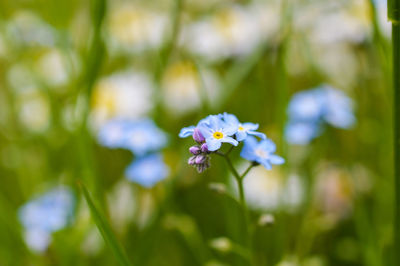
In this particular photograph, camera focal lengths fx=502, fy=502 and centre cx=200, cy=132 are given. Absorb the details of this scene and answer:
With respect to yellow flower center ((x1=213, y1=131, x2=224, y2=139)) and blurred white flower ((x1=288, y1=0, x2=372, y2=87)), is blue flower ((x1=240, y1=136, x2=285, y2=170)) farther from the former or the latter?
blurred white flower ((x1=288, y1=0, x2=372, y2=87))

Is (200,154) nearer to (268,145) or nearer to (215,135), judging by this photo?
(215,135)

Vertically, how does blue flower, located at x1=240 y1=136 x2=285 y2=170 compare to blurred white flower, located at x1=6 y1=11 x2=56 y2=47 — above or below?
below

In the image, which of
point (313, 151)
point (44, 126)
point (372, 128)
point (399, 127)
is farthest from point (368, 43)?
point (44, 126)

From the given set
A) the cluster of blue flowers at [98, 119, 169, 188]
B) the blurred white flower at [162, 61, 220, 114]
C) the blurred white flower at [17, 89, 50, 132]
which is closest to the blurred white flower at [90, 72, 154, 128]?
the blurred white flower at [162, 61, 220, 114]

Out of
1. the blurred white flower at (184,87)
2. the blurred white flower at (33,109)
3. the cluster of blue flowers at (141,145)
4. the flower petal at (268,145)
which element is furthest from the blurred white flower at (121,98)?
the flower petal at (268,145)

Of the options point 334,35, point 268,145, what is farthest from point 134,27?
point 268,145
